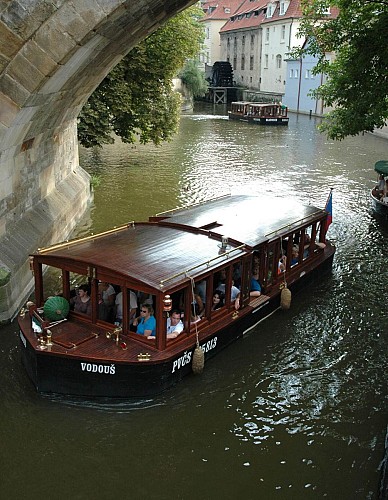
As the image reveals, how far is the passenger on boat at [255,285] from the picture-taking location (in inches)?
397

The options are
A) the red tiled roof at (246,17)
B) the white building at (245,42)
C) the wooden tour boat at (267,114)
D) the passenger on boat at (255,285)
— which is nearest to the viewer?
the passenger on boat at (255,285)

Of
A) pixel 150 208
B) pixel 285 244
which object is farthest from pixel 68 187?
pixel 285 244

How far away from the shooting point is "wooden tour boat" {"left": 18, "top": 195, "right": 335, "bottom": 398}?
24.8 ft

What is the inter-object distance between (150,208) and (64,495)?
12155 mm

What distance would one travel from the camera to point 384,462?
21.9 ft

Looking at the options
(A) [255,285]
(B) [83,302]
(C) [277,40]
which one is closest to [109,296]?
(B) [83,302]

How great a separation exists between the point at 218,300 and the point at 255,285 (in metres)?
1.37

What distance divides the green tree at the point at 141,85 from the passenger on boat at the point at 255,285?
10.3m

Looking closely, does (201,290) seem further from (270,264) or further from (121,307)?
(270,264)

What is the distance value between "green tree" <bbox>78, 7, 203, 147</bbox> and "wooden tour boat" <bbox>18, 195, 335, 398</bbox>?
941cm

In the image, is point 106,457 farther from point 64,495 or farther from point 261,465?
point 261,465

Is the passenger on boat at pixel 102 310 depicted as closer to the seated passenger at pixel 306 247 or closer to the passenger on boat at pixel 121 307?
the passenger on boat at pixel 121 307

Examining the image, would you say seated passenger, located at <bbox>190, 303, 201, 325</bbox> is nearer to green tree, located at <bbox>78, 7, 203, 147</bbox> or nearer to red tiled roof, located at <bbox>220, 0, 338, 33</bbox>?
green tree, located at <bbox>78, 7, 203, 147</bbox>

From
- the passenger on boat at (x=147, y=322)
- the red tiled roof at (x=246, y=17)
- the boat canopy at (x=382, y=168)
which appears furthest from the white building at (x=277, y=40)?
the passenger on boat at (x=147, y=322)
